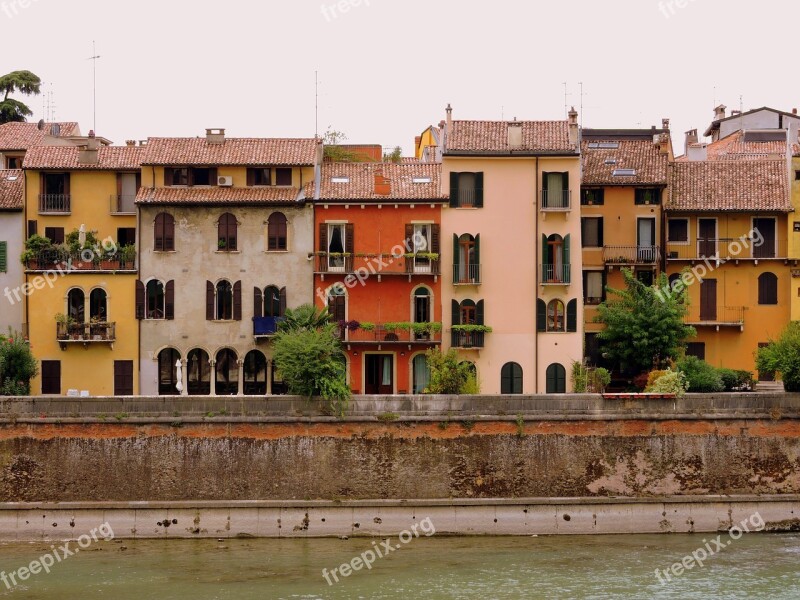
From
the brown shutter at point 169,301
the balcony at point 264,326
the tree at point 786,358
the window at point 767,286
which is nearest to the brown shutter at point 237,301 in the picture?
the balcony at point 264,326

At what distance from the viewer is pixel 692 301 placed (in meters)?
62.0

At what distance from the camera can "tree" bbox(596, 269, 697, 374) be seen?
58812mm

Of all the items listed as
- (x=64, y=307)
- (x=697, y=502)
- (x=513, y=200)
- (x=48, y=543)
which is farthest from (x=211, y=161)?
(x=697, y=502)

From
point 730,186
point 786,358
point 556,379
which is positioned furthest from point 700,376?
point 730,186

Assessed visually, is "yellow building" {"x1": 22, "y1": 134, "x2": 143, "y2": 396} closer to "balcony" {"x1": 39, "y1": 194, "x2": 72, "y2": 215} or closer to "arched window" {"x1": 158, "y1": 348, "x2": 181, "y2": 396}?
"balcony" {"x1": 39, "y1": 194, "x2": 72, "y2": 215}

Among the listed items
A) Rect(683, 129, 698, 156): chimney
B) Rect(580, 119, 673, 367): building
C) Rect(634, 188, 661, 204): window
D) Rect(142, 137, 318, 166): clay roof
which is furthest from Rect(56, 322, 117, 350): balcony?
Rect(683, 129, 698, 156): chimney

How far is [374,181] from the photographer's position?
197 ft

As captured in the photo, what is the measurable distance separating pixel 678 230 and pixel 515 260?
7.63 metres

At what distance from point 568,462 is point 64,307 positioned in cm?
1933

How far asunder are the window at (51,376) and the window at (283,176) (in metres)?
10.4

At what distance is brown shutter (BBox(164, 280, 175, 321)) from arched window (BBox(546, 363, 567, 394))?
1386 centimetres

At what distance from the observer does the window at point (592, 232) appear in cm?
6275

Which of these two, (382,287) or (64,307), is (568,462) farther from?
(64,307)

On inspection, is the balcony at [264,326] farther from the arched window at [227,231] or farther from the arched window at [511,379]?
the arched window at [511,379]
